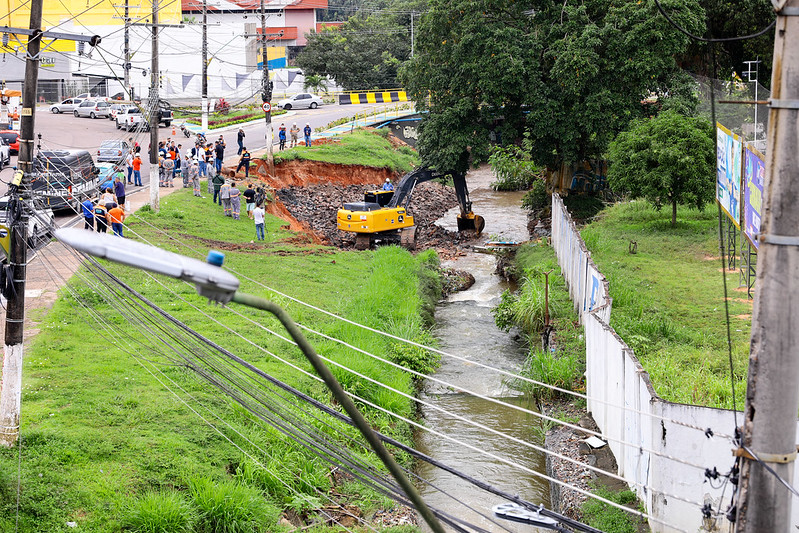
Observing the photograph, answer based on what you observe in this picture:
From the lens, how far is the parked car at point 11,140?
38906mm

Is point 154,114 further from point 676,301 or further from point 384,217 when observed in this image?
point 676,301

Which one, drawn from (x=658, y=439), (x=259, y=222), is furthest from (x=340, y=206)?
(x=658, y=439)

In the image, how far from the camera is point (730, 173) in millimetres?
19719

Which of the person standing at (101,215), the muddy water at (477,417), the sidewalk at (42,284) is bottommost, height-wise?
the muddy water at (477,417)

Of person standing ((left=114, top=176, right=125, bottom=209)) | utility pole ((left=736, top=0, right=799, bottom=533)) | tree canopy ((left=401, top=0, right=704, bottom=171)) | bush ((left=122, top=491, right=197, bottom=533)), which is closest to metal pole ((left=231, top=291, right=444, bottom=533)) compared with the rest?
utility pole ((left=736, top=0, right=799, bottom=533))

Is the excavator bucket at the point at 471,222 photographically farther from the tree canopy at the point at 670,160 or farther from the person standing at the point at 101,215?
the person standing at the point at 101,215

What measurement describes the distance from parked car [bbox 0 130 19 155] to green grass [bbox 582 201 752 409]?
2660 centimetres

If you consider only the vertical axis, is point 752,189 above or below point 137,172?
below

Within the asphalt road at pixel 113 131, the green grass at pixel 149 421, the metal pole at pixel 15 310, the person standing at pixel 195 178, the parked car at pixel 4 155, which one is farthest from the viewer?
the asphalt road at pixel 113 131

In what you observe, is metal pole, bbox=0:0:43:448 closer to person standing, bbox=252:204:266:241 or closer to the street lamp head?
the street lamp head

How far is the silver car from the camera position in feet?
192

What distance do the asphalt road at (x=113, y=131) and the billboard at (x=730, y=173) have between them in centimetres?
2372

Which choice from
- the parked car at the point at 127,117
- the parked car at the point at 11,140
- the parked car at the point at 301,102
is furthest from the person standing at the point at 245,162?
the parked car at the point at 301,102

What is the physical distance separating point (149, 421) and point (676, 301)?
13.0m
